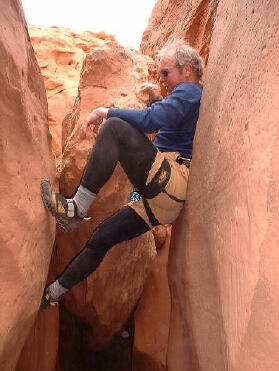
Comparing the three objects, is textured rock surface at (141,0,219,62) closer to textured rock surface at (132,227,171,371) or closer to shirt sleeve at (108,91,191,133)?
shirt sleeve at (108,91,191,133)

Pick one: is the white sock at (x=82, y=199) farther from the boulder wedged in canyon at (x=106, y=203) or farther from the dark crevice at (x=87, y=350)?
the dark crevice at (x=87, y=350)

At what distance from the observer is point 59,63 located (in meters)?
7.30

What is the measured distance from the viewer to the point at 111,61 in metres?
3.54

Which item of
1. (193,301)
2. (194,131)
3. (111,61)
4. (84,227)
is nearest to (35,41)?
(111,61)

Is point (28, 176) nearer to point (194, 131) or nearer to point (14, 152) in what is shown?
point (14, 152)

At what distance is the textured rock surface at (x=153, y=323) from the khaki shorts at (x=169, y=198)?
5.57 ft

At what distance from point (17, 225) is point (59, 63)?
5.81 meters

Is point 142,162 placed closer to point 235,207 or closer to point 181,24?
point 235,207

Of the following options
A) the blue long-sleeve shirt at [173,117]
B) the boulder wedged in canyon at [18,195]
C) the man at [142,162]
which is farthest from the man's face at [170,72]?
the boulder wedged in canyon at [18,195]

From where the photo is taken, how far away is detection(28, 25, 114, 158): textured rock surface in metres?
6.45

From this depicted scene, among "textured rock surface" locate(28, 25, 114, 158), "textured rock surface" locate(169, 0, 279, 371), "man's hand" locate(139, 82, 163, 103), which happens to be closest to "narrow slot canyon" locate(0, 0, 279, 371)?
"textured rock surface" locate(169, 0, 279, 371)

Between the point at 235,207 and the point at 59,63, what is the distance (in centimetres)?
636

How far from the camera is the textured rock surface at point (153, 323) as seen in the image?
3.93m

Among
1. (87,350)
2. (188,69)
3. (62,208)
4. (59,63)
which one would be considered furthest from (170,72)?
(59,63)
